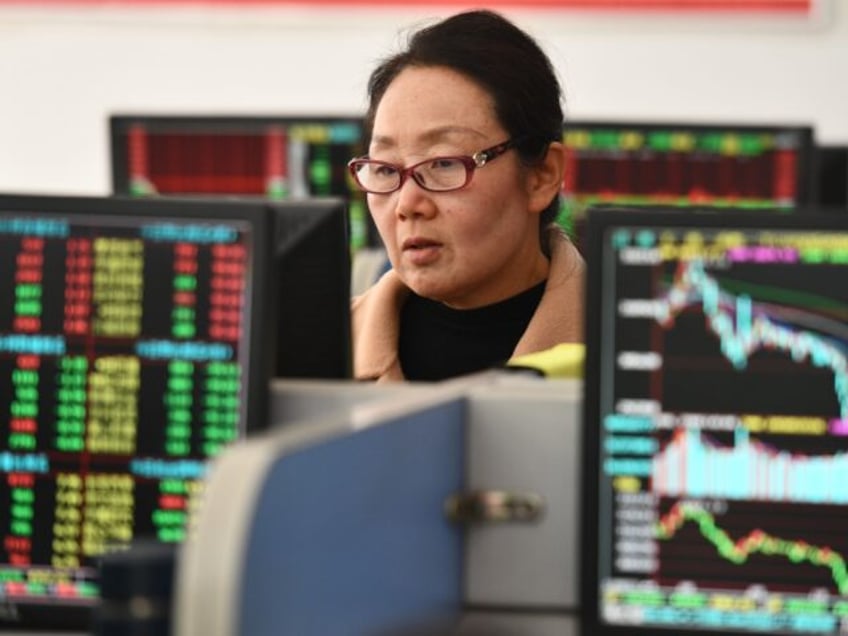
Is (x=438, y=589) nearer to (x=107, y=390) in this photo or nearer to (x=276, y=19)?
(x=107, y=390)

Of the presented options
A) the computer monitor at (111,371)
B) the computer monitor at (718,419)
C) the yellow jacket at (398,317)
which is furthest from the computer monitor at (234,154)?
the computer monitor at (718,419)

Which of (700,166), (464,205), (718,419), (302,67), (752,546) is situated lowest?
(752,546)

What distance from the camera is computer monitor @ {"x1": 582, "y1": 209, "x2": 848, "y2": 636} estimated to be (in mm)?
1648

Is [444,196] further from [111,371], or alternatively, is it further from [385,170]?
[111,371]

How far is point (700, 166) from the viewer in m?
4.06

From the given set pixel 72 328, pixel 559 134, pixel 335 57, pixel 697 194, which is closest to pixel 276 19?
pixel 335 57

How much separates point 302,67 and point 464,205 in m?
3.30

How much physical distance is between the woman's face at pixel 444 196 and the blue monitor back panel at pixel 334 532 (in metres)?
0.92

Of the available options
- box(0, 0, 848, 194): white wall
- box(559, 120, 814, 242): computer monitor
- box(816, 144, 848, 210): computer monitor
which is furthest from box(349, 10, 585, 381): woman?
box(0, 0, 848, 194): white wall

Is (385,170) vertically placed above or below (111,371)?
above

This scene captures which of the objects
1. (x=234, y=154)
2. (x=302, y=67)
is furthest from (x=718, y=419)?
(x=302, y=67)

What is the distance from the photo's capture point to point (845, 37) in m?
5.69

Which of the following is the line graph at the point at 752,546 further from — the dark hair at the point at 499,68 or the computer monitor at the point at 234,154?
the computer monitor at the point at 234,154

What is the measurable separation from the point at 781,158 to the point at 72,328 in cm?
256
